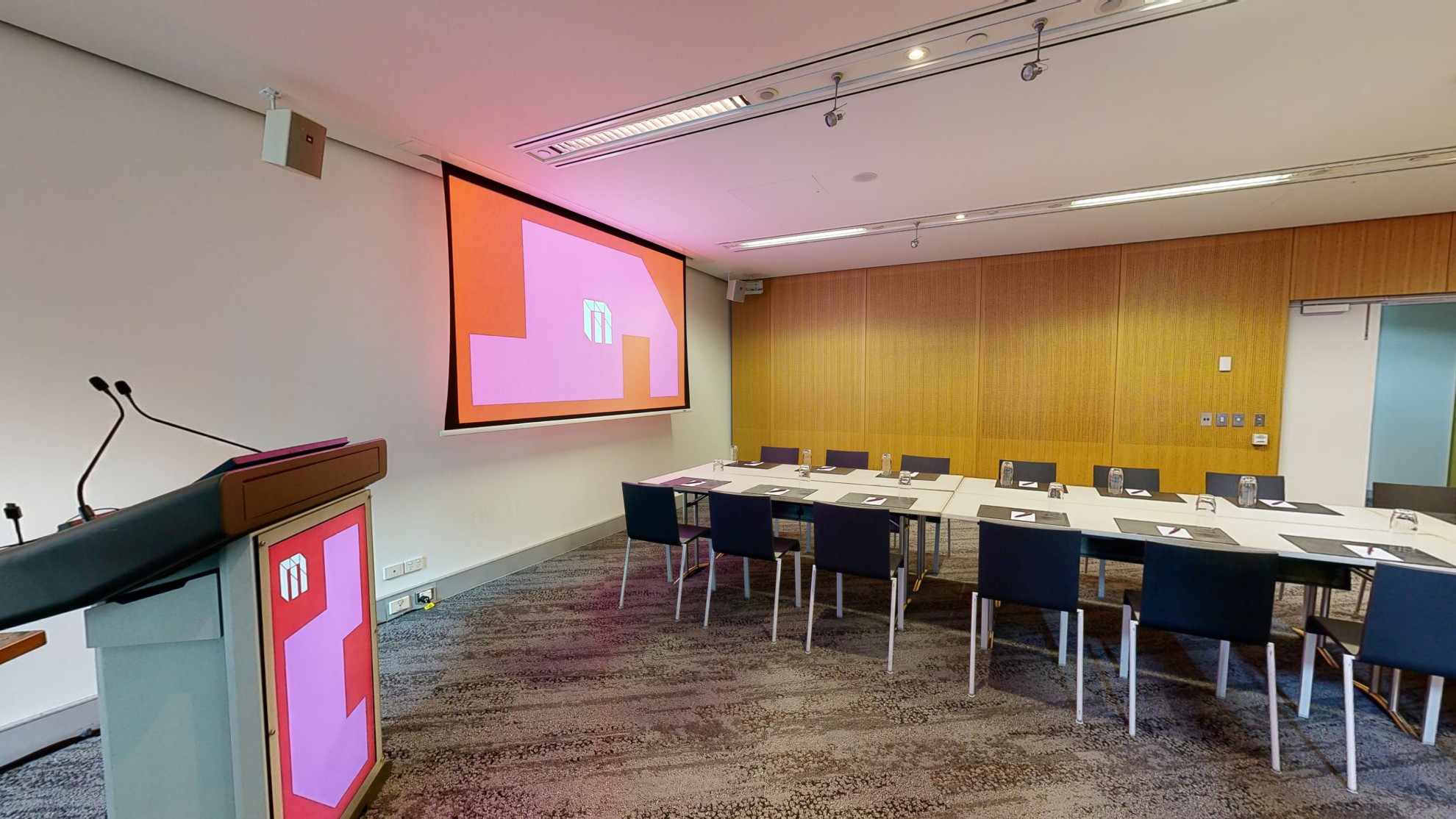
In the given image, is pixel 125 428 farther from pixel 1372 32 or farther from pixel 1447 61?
pixel 1447 61

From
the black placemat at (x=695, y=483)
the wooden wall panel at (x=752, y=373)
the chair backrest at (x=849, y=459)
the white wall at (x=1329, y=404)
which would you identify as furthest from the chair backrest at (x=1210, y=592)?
the wooden wall panel at (x=752, y=373)

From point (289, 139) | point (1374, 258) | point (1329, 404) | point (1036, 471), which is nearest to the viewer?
point (289, 139)

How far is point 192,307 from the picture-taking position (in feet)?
8.15

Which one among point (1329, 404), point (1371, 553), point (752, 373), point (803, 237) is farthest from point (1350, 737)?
point (752, 373)

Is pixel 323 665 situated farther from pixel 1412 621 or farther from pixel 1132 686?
pixel 1412 621

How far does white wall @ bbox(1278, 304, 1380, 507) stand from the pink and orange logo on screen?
6113 millimetres

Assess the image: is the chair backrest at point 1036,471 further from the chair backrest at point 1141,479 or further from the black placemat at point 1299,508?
the black placemat at point 1299,508

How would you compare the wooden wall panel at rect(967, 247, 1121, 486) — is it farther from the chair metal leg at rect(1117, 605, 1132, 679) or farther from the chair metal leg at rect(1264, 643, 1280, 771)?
the chair metal leg at rect(1264, 643, 1280, 771)

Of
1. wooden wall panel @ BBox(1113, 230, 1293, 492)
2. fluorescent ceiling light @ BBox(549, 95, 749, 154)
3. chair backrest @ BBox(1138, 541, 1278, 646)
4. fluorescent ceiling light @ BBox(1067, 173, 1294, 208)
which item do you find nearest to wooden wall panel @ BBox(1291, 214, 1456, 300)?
wooden wall panel @ BBox(1113, 230, 1293, 492)

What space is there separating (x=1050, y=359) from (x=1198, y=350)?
4.10 ft

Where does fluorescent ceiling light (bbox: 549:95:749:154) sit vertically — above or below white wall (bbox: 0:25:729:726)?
above

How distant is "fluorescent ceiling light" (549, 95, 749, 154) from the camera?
2.63 m

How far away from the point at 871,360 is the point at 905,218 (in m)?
2.37

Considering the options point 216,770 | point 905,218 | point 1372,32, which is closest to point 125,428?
point 216,770
